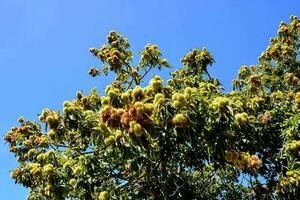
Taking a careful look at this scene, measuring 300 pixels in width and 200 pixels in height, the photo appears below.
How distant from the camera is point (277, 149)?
9375mm

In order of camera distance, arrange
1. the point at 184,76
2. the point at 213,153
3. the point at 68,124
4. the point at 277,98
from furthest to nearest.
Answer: the point at 184,76, the point at 277,98, the point at 68,124, the point at 213,153

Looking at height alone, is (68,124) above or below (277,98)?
below

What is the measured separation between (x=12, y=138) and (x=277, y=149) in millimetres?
5621

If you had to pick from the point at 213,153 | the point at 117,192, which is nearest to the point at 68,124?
the point at 117,192

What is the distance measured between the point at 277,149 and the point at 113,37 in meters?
4.70

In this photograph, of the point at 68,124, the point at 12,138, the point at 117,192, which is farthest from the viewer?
the point at 12,138

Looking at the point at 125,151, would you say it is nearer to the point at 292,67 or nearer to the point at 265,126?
the point at 265,126

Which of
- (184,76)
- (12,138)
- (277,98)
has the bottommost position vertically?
(277,98)

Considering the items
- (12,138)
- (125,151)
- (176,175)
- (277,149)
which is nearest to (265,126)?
(277,149)

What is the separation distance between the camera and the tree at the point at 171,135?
230 inches

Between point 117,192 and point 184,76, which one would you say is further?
point 184,76

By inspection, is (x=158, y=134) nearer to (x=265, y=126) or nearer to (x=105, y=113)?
(x=105, y=113)

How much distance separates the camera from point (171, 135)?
6.00 meters

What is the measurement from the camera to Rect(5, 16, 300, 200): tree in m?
5.85
